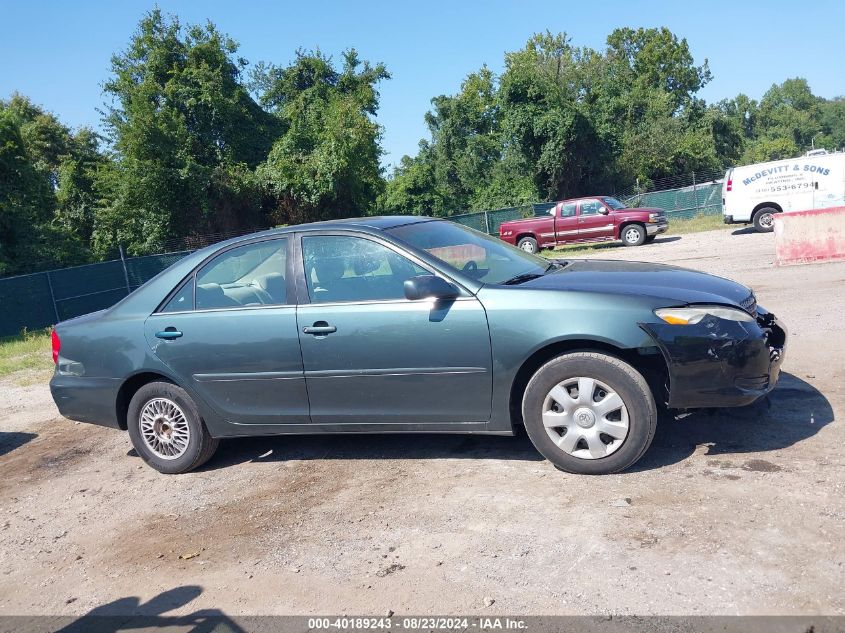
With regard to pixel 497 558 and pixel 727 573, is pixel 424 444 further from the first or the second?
pixel 727 573

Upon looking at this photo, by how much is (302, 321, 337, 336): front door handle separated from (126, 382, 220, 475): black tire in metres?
1.12

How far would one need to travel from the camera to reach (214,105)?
2969 centimetres

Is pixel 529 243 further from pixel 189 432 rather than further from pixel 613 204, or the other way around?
pixel 189 432

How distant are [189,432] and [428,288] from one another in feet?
7.14

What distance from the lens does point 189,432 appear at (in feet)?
17.4

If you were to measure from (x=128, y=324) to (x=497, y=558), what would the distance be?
330cm

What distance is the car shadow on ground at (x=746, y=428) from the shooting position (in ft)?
14.8

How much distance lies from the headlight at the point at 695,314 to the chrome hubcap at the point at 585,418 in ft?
1.74

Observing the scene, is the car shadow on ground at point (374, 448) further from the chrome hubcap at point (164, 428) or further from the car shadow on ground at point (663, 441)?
the chrome hubcap at point (164, 428)

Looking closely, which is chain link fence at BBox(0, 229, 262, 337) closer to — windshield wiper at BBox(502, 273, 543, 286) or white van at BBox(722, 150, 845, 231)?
windshield wiper at BBox(502, 273, 543, 286)

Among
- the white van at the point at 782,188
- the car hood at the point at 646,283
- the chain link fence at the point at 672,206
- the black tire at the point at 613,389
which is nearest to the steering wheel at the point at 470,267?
the car hood at the point at 646,283

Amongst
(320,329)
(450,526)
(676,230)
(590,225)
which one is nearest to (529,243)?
(590,225)

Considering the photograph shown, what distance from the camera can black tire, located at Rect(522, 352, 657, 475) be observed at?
164 inches

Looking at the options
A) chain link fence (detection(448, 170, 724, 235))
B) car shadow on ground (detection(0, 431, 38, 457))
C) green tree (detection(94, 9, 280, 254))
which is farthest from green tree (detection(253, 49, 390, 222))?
car shadow on ground (detection(0, 431, 38, 457))
